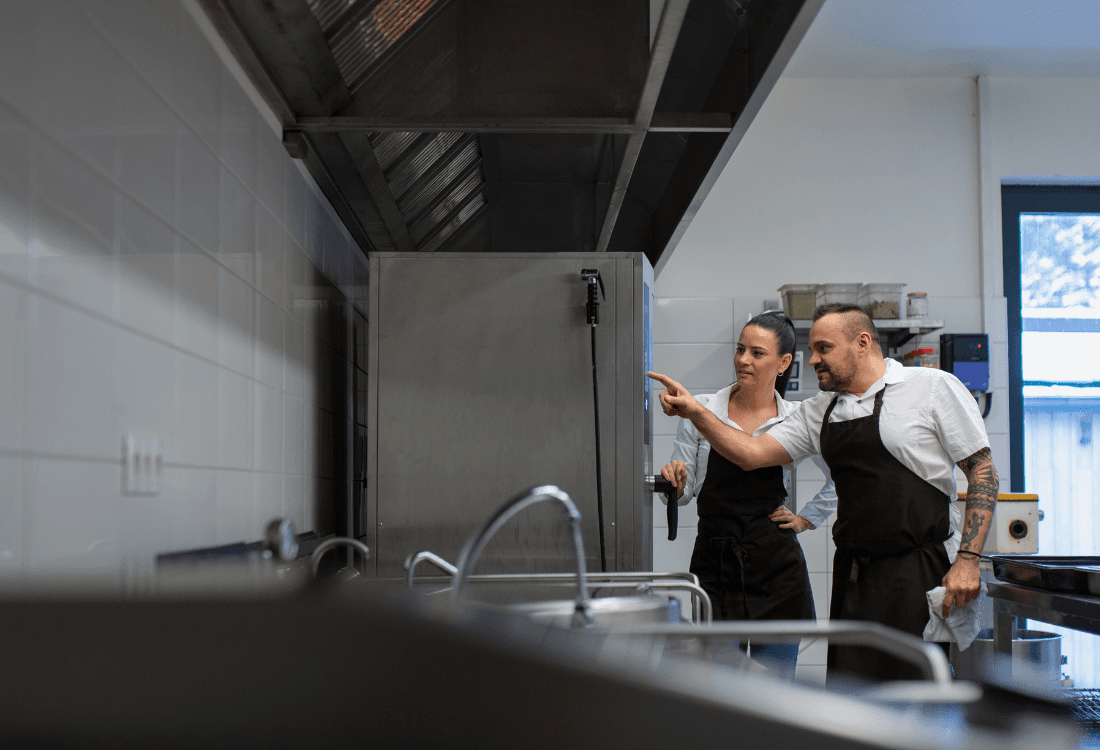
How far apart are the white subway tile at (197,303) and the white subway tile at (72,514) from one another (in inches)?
10.7

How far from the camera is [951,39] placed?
3.85m

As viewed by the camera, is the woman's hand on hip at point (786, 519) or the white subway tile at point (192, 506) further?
the woman's hand on hip at point (786, 519)

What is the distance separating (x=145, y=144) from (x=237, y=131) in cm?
39

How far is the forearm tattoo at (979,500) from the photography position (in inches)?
78.4

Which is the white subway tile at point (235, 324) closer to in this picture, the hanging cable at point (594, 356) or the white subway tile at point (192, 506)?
the white subway tile at point (192, 506)

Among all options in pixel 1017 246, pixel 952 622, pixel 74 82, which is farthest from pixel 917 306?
pixel 74 82

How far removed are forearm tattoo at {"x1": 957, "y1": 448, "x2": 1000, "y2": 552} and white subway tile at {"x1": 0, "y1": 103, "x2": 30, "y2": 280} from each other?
1834mm

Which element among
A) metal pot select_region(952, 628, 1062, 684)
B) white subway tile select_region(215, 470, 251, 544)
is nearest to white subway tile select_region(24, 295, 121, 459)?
white subway tile select_region(215, 470, 251, 544)

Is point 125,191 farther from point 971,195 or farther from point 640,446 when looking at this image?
point 971,195

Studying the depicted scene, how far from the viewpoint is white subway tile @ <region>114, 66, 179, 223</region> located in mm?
1074

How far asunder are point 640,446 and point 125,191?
4.39ft

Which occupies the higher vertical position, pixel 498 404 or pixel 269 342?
pixel 269 342

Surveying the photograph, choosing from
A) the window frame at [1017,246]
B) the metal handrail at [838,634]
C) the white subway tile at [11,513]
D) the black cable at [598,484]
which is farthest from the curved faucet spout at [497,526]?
the window frame at [1017,246]

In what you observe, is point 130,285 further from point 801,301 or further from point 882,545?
point 801,301
